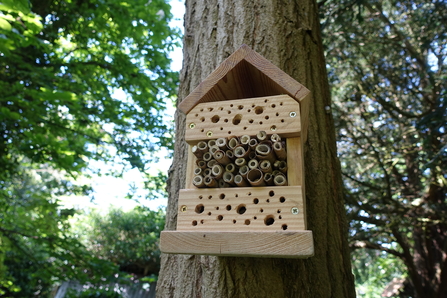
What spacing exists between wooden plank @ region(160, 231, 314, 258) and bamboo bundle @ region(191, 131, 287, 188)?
0.22 metres

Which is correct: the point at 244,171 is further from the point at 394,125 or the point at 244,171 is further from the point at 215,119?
the point at 394,125

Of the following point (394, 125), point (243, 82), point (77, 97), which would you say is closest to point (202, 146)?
point (243, 82)

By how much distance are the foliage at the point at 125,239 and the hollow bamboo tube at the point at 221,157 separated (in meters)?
8.83

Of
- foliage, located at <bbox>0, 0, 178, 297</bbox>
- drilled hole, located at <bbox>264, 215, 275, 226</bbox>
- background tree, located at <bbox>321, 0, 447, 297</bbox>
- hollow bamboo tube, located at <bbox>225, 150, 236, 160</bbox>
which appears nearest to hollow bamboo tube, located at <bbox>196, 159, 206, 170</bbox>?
hollow bamboo tube, located at <bbox>225, 150, 236, 160</bbox>

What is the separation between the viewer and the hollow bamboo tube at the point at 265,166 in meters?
1.23

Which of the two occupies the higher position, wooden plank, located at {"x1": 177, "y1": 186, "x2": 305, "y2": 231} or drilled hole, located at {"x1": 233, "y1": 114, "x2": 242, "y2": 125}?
drilled hole, located at {"x1": 233, "y1": 114, "x2": 242, "y2": 125}

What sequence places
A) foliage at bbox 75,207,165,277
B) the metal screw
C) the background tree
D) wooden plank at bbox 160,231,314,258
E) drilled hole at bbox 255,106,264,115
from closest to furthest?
1. wooden plank at bbox 160,231,314,258
2. the metal screw
3. drilled hole at bbox 255,106,264,115
4. the background tree
5. foliage at bbox 75,207,165,277

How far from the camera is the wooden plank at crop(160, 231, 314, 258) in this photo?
3.33 ft

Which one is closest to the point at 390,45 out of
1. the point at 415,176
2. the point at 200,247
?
the point at 415,176

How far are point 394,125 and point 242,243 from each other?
6119mm

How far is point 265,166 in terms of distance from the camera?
4.06ft

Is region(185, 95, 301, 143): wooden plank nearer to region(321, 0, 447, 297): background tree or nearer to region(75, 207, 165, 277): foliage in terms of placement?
region(321, 0, 447, 297): background tree

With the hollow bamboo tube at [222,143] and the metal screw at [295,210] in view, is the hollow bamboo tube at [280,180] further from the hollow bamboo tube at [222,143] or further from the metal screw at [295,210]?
the hollow bamboo tube at [222,143]

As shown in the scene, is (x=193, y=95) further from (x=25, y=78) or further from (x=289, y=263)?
(x=25, y=78)
